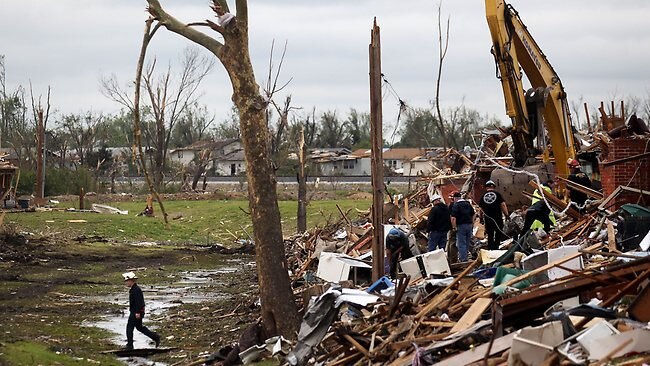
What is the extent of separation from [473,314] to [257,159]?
16.5 ft

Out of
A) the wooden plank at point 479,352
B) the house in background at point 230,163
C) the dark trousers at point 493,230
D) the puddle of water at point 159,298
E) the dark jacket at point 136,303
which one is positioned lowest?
the puddle of water at point 159,298

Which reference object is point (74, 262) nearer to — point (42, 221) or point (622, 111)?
point (42, 221)

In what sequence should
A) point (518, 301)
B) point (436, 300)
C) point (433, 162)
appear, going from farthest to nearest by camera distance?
point (433, 162), point (436, 300), point (518, 301)

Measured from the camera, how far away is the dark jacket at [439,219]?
18625 mm

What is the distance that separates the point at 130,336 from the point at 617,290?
8.33 metres

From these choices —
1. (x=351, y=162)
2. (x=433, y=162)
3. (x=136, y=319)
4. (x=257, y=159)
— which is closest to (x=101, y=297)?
(x=136, y=319)

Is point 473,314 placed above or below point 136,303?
above

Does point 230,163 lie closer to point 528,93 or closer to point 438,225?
point 528,93

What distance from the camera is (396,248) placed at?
1816 cm

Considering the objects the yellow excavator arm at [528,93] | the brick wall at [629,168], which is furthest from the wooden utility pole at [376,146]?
the yellow excavator arm at [528,93]

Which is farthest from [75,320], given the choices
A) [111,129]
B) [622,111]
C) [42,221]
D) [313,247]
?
[111,129]

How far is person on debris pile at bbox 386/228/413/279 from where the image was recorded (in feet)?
58.7

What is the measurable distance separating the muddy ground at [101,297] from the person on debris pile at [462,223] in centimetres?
400

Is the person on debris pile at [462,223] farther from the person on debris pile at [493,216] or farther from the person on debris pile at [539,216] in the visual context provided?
the person on debris pile at [539,216]
